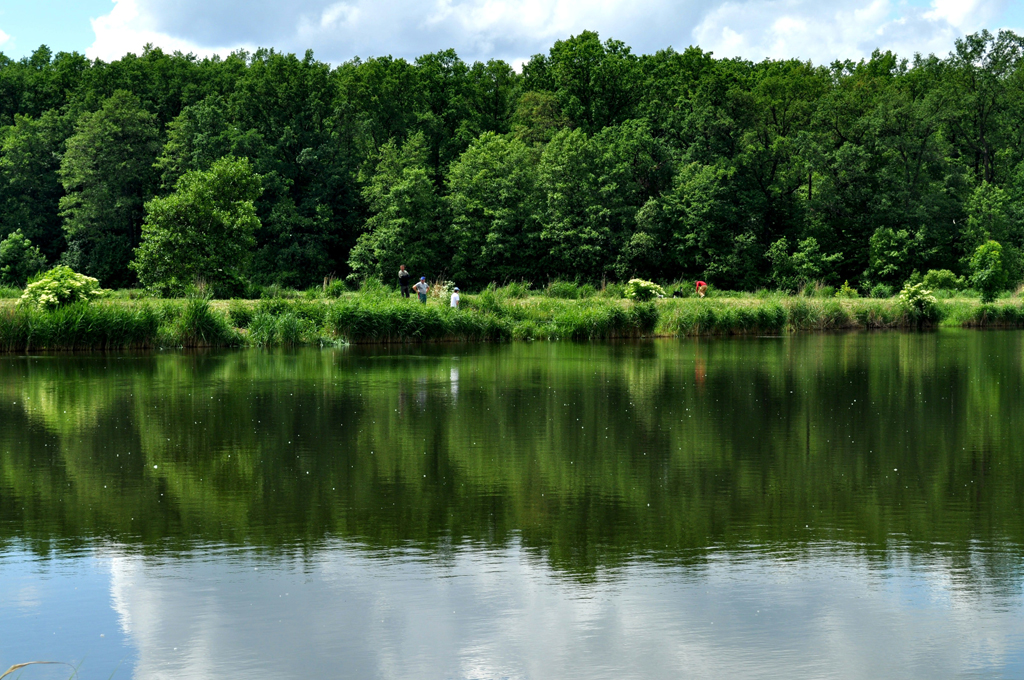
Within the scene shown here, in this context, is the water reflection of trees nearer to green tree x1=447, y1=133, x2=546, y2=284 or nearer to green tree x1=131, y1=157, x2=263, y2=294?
green tree x1=131, y1=157, x2=263, y2=294

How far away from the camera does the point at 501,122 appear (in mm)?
82250

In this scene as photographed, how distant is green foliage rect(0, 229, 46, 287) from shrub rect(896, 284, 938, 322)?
43.2m

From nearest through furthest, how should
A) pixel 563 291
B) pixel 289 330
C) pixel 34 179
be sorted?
pixel 289 330
pixel 563 291
pixel 34 179

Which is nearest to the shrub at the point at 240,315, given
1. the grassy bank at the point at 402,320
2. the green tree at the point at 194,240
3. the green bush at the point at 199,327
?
the grassy bank at the point at 402,320

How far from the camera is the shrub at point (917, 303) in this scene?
4456 centimetres

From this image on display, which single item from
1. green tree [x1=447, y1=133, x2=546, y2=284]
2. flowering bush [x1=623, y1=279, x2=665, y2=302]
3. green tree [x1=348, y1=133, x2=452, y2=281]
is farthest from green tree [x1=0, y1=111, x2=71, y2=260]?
flowering bush [x1=623, y1=279, x2=665, y2=302]

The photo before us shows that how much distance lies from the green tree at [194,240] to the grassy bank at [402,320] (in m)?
2.65

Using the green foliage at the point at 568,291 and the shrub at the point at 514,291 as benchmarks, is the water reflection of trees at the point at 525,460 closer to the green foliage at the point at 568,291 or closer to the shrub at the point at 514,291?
the shrub at the point at 514,291

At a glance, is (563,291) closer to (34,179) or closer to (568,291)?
(568,291)

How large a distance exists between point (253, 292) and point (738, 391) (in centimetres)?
2779

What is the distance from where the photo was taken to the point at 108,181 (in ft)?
221

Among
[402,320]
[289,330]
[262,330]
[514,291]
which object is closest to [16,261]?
[262,330]

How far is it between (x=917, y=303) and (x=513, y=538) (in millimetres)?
41228

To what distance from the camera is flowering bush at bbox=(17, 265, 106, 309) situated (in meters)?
29.3
